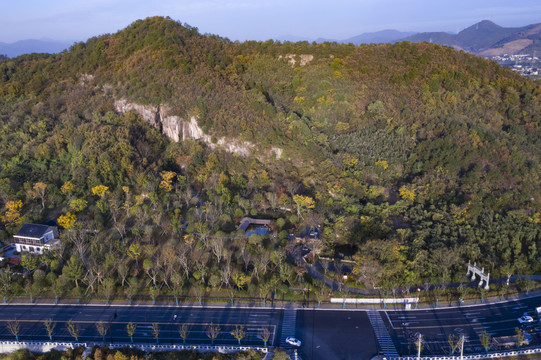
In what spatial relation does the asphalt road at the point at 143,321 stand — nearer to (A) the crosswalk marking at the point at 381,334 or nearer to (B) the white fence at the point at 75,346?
(B) the white fence at the point at 75,346

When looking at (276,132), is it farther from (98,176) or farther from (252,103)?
(98,176)

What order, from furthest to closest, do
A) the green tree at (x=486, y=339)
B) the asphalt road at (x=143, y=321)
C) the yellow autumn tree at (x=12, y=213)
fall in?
the yellow autumn tree at (x=12, y=213)
the asphalt road at (x=143, y=321)
the green tree at (x=486, y=339)

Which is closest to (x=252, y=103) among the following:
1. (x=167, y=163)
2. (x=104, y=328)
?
(x=167, y=163)

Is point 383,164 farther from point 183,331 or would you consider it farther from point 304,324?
point 183,331

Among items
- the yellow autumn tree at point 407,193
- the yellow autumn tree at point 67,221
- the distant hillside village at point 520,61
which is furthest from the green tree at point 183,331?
the distant hillside village at point 520,61

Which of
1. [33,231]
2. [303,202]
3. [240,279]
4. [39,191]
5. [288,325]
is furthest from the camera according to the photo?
[39,191]

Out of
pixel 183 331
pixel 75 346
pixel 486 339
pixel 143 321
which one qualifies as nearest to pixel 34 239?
pixel 75 346
